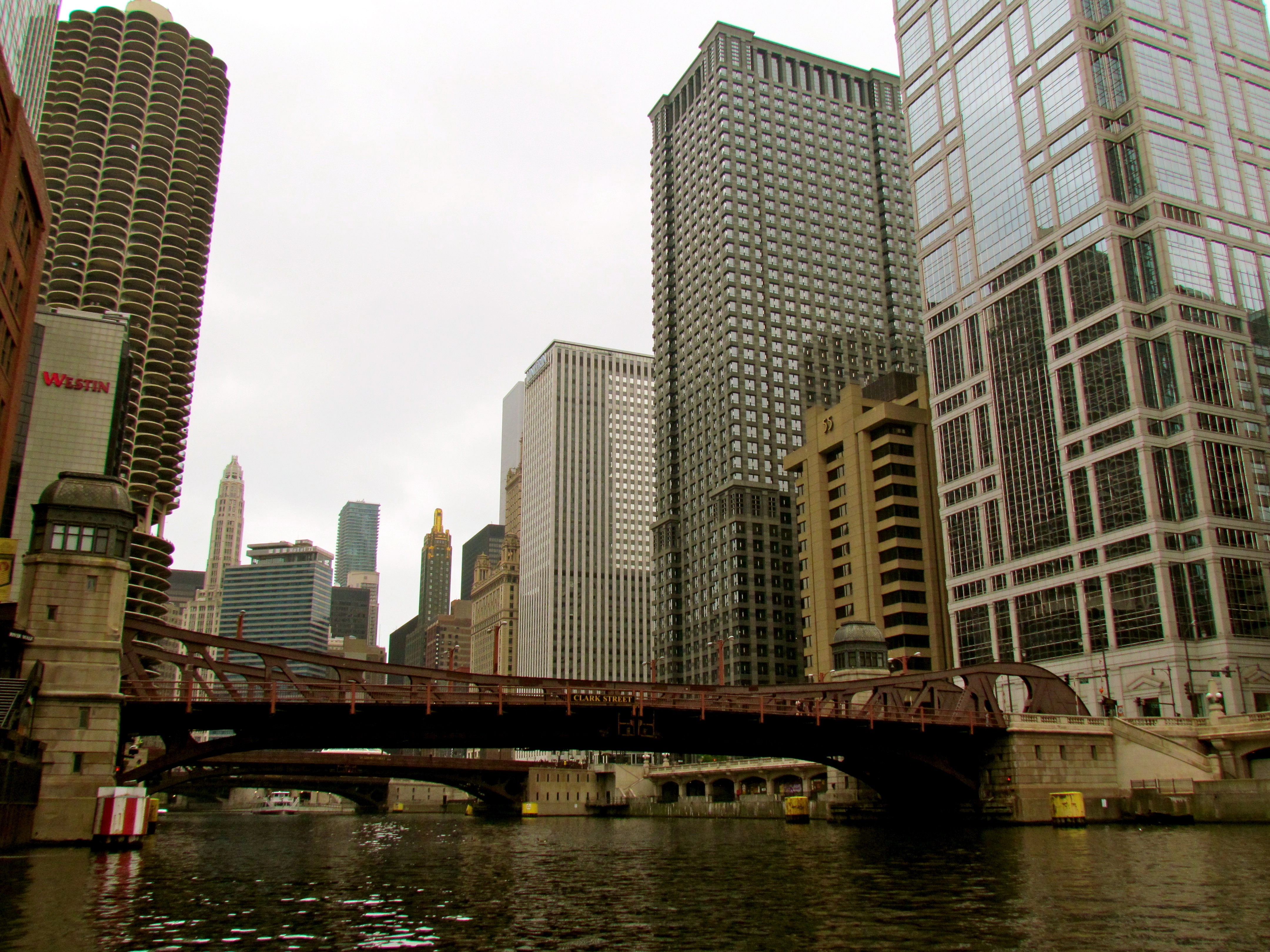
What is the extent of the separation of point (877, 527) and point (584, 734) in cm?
10169

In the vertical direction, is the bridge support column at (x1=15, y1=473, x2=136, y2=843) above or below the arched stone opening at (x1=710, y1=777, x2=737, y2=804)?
above

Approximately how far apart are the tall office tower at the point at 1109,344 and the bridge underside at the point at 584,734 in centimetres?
3496

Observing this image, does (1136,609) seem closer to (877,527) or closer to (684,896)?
(877,527)

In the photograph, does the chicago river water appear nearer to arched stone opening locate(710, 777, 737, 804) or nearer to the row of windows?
the row of windows

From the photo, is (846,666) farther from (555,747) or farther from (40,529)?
(40,529)

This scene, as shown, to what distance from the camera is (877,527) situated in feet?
557

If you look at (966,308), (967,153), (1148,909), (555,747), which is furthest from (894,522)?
(1148,909)

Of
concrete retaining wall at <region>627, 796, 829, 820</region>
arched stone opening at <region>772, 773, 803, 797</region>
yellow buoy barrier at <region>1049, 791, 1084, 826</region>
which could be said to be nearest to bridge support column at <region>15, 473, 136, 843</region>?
yellow buoy barrier at <region>1049, 791, 1084, 826</region>

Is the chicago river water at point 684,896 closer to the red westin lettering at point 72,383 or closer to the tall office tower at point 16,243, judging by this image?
the tall office tower at point 16,243

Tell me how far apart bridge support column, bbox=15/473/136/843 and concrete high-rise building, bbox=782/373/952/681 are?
106037 mm

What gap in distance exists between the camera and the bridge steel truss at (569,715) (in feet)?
219

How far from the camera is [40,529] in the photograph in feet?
204

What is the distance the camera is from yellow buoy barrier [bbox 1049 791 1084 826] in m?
77.1

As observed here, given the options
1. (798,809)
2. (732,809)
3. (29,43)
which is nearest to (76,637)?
(798,809)
